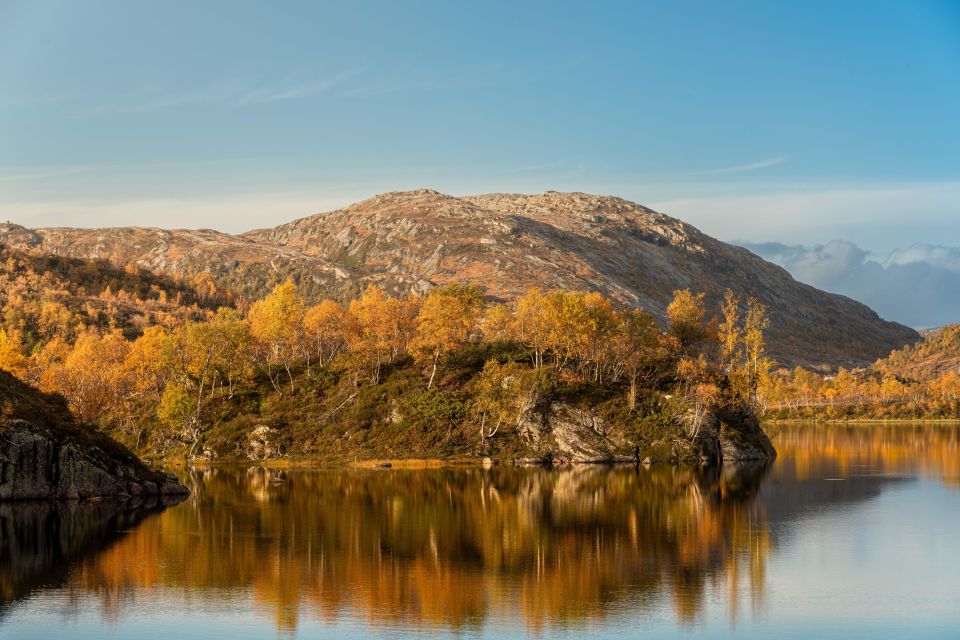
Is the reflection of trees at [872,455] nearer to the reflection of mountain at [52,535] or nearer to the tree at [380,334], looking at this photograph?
the tree at [380,334]

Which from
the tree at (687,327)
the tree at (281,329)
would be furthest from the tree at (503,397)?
the tree at (281,329)

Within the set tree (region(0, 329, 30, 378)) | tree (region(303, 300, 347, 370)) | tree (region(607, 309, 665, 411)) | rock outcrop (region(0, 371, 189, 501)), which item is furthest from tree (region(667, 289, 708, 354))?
tree (region(0, 329, 30, 378))

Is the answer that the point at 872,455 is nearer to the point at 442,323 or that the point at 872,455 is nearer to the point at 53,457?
the point at 442,323

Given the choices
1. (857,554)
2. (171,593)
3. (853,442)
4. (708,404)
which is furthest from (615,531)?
(853,442)

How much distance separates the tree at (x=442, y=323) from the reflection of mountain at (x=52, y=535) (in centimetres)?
5143

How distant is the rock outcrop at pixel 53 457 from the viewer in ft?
273

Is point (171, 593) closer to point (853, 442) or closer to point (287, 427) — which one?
point (287, 427)

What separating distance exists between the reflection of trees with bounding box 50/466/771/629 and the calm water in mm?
223

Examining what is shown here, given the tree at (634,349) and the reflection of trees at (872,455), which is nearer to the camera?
the reflection of trees at (872,455)

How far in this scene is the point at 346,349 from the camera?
497 ft

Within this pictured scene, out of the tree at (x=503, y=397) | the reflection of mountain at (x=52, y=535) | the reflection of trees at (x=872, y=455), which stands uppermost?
the tree at (x=503, y=397)

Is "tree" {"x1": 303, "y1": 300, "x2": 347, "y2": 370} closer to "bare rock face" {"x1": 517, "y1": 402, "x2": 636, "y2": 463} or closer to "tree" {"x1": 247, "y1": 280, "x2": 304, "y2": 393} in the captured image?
"tree" {"x1": 247, "y1": 280, "x2": 304, "y2": 393}

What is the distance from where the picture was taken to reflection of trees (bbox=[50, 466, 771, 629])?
163ft

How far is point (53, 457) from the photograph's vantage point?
8575 cm
